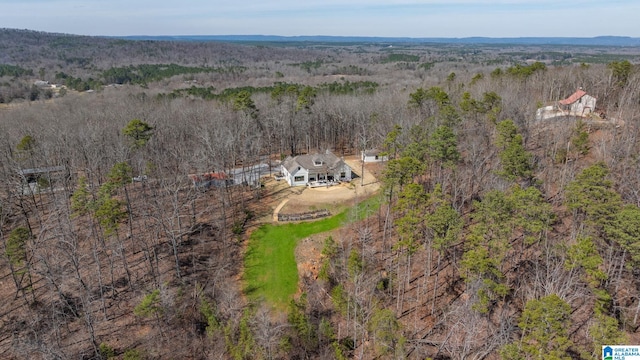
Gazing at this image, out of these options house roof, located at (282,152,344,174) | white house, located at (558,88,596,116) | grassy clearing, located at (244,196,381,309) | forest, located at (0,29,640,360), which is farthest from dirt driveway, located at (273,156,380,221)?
white house, located at (558,88,596,116)

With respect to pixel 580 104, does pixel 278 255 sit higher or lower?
lower

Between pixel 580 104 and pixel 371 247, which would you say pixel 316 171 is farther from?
pixel 580 104

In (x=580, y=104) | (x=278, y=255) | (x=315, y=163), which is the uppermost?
(x=580, y=104)

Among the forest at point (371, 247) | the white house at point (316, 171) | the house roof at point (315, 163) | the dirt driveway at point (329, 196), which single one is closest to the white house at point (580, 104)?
the forest at point (371, 247)

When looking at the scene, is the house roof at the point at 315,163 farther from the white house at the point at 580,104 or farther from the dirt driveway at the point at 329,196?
the white house at the point at 580,104

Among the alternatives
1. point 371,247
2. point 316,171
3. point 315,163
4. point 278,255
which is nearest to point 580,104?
point 315,163

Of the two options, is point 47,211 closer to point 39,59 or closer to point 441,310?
point 441,310

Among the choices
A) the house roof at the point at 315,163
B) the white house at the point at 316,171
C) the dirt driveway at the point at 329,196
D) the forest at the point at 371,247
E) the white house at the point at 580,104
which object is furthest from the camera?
the white house at the point at 580,104

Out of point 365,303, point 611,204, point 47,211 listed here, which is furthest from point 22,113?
point 611,204
